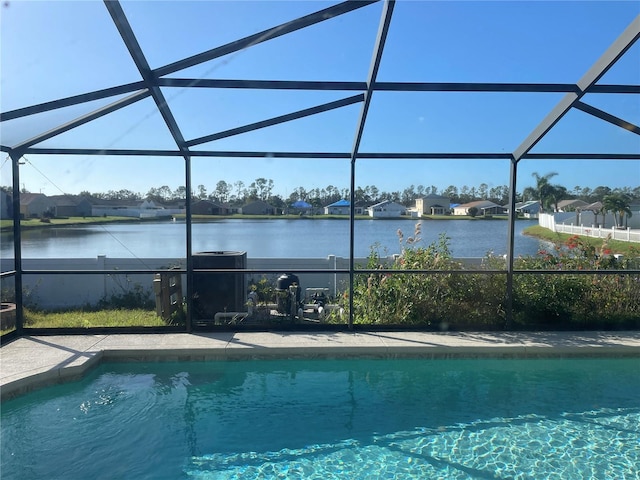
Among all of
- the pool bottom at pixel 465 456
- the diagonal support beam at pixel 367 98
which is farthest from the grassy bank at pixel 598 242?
the pool bottom at pixel 465 456

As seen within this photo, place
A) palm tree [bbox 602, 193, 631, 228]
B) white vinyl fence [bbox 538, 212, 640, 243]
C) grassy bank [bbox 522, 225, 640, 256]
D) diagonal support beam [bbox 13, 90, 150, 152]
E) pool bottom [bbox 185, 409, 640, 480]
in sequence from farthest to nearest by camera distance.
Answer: palm tree [bbox 602, 193, 631, 228] → white vinyl fence [bbox 538, 212, 640, 243] → grassy bank [bbox 522, 225, 640, 256] → diagonal support beam [bbox 13, 90, 150, 152] → pool bottom [bbox 185, 409, 640, 480]

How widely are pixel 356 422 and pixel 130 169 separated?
5858 millimetres

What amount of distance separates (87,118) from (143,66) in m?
1.08

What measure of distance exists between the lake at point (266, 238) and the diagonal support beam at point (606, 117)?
189 cm

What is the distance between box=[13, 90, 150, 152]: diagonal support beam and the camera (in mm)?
4430

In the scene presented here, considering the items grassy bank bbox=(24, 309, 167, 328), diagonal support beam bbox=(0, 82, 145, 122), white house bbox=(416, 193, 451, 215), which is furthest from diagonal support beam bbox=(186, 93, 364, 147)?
white house bbox=(416, 193, 451, 215)

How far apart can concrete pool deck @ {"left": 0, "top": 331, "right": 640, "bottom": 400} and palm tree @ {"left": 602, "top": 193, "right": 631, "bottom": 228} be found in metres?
6.64

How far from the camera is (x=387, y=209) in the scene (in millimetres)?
8070

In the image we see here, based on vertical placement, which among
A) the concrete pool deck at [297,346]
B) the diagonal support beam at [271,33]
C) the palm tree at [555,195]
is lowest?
the concrete pool deck at [297,346]

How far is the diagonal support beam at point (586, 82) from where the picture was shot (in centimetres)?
361

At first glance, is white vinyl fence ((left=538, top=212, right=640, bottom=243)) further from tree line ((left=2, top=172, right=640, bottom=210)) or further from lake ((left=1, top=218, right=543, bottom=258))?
lake ((left=1, top=218, right=543, bottom=258))

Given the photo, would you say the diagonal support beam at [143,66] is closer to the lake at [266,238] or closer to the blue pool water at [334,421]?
the lake at [266,238]

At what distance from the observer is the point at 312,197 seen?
361 inches

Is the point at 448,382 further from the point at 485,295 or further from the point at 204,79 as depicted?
the point at 204,79
